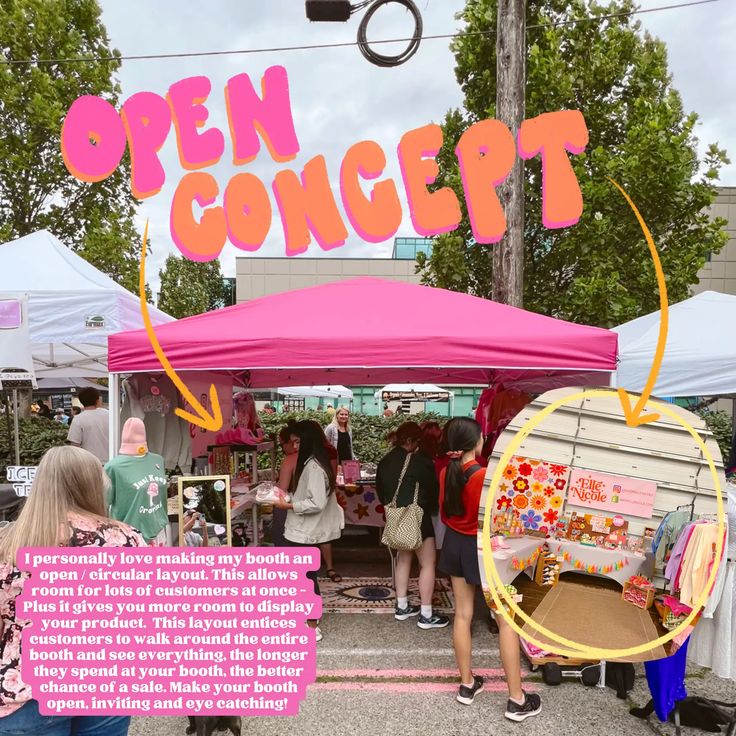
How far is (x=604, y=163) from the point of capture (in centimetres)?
782

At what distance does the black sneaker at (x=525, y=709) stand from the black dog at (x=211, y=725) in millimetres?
1319

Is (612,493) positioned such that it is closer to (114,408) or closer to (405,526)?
(405,526)

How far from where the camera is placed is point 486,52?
316 inches

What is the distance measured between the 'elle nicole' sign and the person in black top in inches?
76.3

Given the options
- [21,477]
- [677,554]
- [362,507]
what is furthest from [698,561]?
[362,507]

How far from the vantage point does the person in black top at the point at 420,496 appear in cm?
404

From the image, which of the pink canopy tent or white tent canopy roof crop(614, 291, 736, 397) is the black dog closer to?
the pink canopy tent

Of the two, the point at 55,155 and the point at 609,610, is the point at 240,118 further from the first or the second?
the point at 55,155

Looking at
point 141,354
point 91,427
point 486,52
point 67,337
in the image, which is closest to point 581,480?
point 141,354

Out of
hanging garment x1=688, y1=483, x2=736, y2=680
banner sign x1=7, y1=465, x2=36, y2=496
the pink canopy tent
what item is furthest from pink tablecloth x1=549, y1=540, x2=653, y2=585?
banner sign x1=7, y1=465, x2=36, y2=496

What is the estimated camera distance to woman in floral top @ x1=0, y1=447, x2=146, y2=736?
5.32 ft

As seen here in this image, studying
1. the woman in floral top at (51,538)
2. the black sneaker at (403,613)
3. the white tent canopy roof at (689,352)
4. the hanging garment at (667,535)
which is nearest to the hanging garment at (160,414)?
the black sneaker at (403,613)

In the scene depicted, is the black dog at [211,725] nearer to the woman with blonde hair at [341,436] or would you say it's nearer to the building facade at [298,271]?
the woman with blonde hair at [341,436]

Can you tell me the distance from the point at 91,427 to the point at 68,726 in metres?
4.42
